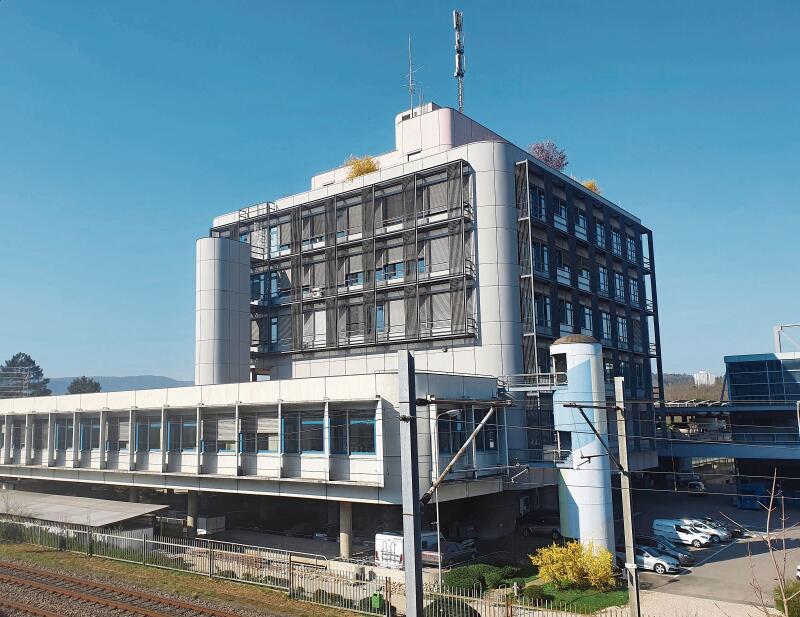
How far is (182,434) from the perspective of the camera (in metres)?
47.2

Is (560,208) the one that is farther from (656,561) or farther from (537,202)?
(656,561)

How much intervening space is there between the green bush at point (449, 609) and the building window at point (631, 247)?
49.7 m

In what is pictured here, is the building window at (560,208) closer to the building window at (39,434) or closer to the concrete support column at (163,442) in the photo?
the concrete support column at (163,442)

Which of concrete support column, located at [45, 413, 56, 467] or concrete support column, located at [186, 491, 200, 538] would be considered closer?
concrete support column, located at [186, 491, 200, 538]

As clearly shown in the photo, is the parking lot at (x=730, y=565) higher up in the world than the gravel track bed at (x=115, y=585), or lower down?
lower down

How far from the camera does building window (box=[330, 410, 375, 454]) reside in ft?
125

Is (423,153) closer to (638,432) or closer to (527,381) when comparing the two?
(527,381)

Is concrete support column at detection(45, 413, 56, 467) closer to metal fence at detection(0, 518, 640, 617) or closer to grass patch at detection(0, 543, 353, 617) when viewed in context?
metal fence at detection(0, 518, 640, 617)

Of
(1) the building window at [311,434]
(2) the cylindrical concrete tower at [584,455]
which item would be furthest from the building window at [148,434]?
(2) the cylindrical concrete tower at [584,455]

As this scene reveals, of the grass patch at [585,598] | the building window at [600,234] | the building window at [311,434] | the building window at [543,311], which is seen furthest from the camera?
the building window at [600,234]

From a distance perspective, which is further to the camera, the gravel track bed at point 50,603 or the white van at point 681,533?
the white van at point 681,533

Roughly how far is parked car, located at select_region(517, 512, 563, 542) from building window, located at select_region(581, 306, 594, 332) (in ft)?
56.6

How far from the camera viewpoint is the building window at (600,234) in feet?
206

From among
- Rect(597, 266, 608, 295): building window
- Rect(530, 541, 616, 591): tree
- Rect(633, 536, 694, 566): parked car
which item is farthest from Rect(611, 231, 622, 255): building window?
Rect(530, 541, 616, 591): tree
